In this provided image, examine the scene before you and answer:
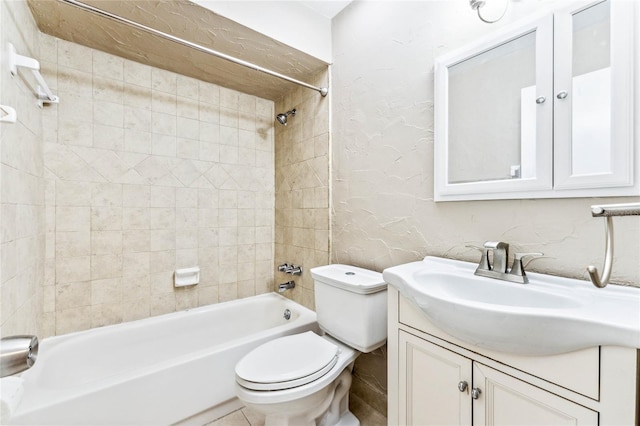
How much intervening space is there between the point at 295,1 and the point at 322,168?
1.03 meters

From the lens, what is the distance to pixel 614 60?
2.78 feet

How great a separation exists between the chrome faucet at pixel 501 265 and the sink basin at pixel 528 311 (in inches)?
1.1

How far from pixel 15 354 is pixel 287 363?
100 cm

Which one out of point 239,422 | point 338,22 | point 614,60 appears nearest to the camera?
point 614,60

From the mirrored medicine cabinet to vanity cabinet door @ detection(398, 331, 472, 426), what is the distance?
2.10 feet

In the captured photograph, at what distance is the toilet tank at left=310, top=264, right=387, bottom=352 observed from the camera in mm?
1300

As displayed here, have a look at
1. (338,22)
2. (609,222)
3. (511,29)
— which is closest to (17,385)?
(609,222)

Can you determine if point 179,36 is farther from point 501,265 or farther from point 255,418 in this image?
point 255,418

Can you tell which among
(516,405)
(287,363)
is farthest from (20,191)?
(516,405)

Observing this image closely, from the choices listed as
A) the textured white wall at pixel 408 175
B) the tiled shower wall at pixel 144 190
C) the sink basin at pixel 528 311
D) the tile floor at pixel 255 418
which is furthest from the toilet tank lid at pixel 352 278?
the tiled shower wall at pixel 144 190

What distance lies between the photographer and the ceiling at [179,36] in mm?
1389

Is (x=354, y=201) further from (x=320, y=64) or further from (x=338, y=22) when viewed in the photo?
(x=338, y=22)

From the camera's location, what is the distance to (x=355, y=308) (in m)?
1.33

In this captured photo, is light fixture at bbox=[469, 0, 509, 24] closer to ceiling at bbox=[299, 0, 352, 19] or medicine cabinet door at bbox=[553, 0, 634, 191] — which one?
medicine cabinet door at bbox=[553, 0, 634, 191]
